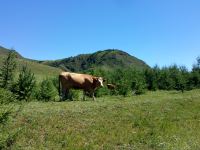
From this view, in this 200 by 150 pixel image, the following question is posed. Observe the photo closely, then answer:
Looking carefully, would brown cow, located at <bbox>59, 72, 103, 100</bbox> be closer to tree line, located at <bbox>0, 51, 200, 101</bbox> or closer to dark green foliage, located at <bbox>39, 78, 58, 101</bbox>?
tree line, located at <bbox>0, 51, 200, 101</bbox>

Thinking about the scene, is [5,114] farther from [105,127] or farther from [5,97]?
[105,127]

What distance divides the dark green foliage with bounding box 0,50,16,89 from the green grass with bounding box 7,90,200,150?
1376 centimetres

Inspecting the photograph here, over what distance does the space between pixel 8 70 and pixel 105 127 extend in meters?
19.4

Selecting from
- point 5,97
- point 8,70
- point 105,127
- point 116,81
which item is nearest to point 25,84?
point 8,70

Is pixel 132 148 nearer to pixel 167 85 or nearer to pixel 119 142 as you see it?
pixel 119 142

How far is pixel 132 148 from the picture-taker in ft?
56.6

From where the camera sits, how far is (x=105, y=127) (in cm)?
1922

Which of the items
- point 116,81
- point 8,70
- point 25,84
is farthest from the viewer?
point 116,81

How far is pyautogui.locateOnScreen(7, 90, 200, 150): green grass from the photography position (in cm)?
1727

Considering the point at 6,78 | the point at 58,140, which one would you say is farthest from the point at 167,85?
the point at 58,140

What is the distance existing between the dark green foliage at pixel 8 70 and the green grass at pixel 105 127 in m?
13.8

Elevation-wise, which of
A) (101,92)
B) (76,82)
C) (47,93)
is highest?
(76,82)

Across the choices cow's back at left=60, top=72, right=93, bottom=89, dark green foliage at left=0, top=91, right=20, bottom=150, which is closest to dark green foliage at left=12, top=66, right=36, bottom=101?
cow's back at left=60, top=72, right=93, bottom=89

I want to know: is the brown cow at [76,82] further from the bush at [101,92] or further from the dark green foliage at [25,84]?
the bush at [101,92]
